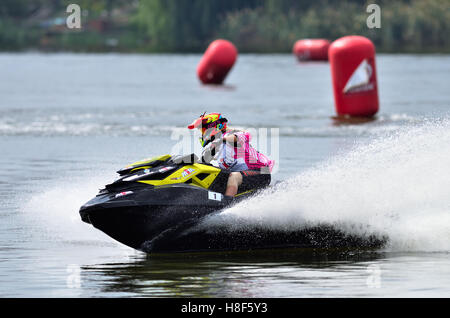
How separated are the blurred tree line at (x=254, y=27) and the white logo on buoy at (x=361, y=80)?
71.4 m

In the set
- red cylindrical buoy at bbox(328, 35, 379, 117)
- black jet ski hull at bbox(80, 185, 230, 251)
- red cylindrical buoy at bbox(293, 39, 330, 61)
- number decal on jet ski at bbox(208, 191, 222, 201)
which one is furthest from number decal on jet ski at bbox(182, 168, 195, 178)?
red cylindrical buoy at bbox(293, 39, 330, 61)

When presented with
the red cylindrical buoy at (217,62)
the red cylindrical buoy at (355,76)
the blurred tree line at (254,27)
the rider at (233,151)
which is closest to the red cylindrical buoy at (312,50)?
the blurred tree line at (254,27)

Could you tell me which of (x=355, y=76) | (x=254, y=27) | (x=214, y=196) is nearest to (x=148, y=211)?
(x=214, y=196)

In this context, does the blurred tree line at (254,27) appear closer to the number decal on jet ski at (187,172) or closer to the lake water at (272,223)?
the lake water at (272,223)

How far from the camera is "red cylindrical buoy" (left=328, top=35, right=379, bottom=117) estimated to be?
25.6 m

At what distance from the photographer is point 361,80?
2586 centimetres

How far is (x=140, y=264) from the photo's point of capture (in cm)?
998

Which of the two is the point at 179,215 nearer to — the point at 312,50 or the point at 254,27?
the point at 312,50

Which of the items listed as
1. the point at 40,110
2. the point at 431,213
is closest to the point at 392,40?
the point at 40,110

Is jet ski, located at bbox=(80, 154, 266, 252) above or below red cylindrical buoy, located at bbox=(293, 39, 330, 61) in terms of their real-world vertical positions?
below

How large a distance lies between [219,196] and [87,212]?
1287 mm

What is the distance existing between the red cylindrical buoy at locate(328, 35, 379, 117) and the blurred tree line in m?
71.2

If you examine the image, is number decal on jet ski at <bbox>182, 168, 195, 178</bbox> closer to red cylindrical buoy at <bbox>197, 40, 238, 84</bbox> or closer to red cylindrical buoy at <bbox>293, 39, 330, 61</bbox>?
red cylindrical buoy at <bbox>197, 40, 238, 84</bbox>

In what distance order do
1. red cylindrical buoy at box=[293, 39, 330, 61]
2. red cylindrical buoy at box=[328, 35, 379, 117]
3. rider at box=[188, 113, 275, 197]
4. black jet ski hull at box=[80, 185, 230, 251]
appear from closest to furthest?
black jet ski hull at box=[80, 185, 230, 251] < rider at box=[188, 113, 275, 197] < red cylindrical buoy at box=[328, 35, 379, 117] < red cylindrical buoy at box=[293, 39, 330, 61]
